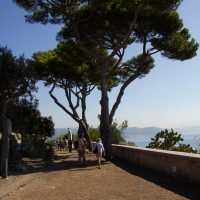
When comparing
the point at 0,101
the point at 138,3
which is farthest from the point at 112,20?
the point at 0,101

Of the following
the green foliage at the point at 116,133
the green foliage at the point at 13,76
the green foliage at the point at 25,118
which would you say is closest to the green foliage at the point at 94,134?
the green foliage at the point at 116,133

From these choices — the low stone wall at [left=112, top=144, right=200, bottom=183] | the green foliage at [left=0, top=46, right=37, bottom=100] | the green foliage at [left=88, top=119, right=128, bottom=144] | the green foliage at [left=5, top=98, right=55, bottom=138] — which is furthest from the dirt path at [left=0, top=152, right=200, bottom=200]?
the green foliage at [left=88, top=119, right=128, bottom=144]

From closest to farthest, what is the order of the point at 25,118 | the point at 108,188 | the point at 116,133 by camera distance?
1. the point at 108,188
2. the point at 25,118
3. the point at 116,133

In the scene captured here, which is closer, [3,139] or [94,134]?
[3,139]

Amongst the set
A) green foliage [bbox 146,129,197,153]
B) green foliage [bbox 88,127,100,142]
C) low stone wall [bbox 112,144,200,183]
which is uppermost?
green foliage [bbox 88,127,100,142]

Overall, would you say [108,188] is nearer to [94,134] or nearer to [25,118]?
[25,118]

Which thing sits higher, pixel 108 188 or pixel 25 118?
pixel 25 118

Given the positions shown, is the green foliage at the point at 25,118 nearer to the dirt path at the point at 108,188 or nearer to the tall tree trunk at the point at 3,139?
the tall tree trunk at the point at 3,139

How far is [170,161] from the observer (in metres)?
9.24

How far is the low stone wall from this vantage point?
775cm

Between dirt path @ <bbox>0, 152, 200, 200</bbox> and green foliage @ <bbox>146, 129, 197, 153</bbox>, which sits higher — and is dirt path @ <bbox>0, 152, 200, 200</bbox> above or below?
below

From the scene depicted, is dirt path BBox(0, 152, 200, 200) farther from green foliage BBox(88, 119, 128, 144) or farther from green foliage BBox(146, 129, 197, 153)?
green foliage BBox(88, 119, 128, 144)

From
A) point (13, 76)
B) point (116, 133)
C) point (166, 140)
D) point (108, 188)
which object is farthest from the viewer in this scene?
point (116, 133)

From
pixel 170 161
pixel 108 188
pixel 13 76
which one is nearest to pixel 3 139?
pixel 13 76
